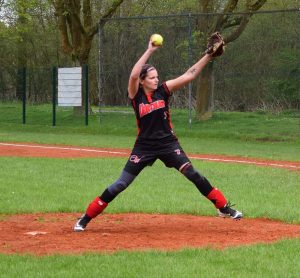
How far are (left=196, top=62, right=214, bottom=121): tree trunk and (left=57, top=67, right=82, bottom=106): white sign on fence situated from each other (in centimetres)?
449

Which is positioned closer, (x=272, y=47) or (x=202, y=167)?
(x=202, y=167)

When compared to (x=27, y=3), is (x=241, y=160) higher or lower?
lower

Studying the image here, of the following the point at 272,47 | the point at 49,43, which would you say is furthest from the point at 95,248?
the point at 49,43

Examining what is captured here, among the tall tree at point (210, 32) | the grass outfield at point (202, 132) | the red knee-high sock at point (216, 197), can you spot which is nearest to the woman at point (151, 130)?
the red knee-high sock at point (216, 197)

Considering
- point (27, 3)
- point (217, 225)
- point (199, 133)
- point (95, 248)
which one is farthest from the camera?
point (27, 3)

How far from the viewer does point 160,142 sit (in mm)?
7582

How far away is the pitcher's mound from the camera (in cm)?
685

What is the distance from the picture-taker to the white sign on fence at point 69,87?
86.8 feet

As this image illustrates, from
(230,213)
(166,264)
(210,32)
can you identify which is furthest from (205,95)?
(166,264)

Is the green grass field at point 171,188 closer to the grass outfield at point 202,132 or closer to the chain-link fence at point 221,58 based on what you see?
the grass outfield at point 202,132

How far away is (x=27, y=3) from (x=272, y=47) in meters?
10.9

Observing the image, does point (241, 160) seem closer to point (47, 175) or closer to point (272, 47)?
point (47, 175)

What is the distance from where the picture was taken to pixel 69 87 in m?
26.7

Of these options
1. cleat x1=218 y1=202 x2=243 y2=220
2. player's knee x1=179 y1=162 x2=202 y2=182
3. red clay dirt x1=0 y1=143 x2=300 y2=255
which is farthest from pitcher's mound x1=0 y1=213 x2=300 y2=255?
player's knee x1=179 y1=162 x2=202 y2=182
